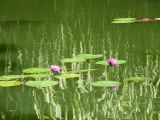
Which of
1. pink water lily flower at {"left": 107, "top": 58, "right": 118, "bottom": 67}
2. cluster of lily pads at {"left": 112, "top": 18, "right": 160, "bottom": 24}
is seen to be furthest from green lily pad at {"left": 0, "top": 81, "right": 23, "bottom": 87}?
cluster of lily pads at {"left": 112, "top": 18, "right": 160, "bottom": 24}

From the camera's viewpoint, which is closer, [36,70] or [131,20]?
[36,70]

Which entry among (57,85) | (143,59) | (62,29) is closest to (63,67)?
(57,85)

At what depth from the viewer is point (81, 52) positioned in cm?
229

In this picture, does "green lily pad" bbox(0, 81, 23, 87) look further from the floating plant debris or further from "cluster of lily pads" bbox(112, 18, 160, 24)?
"cluster of lily pads" bbox(112, 18, 160, 24)

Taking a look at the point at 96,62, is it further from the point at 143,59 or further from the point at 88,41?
the point at 88,41

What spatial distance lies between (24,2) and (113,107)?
11.5 ft

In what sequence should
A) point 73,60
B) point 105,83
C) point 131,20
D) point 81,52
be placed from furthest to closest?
point 131,20
point 81,52
point 73,60
point 105,83

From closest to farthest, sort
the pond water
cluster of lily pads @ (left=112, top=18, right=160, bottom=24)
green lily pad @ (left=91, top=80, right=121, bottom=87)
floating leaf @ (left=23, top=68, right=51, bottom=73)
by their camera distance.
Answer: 1. the pond water
2. green lily pad @ (left=91, top=80, right=121, bottom=87)
3. floating leaf @ (left=23, top=68, right=51, bottom=73)
4. cluster of lily pads @ (left=112, top=18, right=160, bottom=24)

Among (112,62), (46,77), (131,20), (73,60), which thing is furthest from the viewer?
(131,20)

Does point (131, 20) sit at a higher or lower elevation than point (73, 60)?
higher

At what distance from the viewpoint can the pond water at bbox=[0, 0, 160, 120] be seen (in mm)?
1432

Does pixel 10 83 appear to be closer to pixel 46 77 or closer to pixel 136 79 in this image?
pixel 46 77

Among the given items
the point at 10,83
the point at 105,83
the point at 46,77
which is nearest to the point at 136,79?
the point at 105,83

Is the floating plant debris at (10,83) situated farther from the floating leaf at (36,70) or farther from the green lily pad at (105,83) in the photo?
the green lily pad at (105,83)
